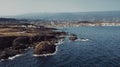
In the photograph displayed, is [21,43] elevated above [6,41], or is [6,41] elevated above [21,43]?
[6,41]

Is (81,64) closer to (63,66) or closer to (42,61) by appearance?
(63,66)

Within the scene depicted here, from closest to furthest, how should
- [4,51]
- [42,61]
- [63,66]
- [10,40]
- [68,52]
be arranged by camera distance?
[63,66] → [42,61] → [4,51] → [68,52] → [10,40]

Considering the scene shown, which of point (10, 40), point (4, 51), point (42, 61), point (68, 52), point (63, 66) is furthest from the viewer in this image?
point (10, 40)

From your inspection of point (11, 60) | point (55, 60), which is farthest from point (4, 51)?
point (55, 60)

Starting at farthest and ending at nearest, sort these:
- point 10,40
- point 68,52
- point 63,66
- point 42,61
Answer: point 10,40 → point 68,52 → point 42,61 → point 63,66

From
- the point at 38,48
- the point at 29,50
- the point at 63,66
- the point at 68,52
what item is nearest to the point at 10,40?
the point at 29,50

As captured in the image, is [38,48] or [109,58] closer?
[109,58]

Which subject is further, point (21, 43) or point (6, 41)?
point (21, 43)

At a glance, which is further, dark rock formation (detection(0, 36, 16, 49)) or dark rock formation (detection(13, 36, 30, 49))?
dark rock formation (detection(13, 36, 30, 49))

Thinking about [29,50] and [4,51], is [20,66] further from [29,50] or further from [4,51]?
[29,50]

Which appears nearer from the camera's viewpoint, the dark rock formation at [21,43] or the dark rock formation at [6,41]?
the dark rock formation at [6,41]
